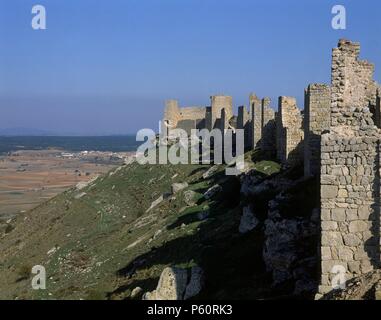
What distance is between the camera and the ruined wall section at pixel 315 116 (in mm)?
20656

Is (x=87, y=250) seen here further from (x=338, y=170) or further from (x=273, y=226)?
(x=338, y=170)

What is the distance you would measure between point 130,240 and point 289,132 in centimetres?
994

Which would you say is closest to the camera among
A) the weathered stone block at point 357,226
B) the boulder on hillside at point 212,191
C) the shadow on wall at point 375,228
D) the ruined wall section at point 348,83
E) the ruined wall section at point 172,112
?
the shadow on wall at point 375,228

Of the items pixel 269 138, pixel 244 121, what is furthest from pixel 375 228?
pixel 244 121

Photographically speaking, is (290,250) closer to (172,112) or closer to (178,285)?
(178,285)

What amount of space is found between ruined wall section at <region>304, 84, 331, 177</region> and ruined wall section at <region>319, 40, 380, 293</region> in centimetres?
819

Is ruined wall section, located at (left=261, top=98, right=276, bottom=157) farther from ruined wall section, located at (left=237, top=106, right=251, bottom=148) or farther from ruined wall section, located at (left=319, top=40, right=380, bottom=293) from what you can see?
ruined wall section, located at (left=319, top=40, right=380, bottom=293)

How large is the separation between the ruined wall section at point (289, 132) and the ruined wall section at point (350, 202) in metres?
14.7

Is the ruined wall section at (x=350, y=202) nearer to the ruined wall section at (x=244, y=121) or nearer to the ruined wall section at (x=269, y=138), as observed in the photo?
the ruined wall section at (x=269, y=138)

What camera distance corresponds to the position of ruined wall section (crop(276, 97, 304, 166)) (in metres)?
28.1

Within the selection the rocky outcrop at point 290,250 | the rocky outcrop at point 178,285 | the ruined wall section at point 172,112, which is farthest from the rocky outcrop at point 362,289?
the ruined wall section at point 172,112

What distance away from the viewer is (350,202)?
1213cm
